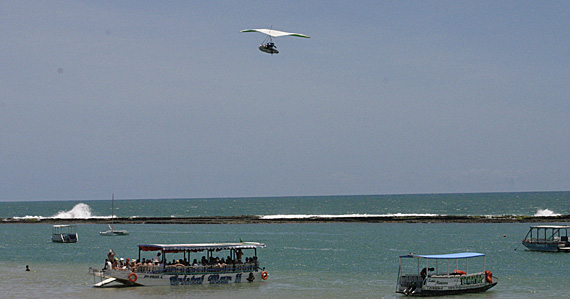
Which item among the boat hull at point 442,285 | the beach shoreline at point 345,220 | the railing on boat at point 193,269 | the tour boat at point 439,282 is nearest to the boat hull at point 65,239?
the beach shoreline at point 345,220

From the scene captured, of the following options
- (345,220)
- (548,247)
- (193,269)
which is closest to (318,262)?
(193,269)

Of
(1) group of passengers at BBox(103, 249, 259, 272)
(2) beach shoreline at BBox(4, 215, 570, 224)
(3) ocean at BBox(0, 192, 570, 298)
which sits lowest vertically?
(3) ocean at BBox(0, 192, 570, 298)

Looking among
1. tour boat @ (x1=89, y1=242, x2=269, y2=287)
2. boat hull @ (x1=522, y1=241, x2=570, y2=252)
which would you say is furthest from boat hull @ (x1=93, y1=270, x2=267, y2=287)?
boat hull @ (x1=522, y1=241, x2=570, y2=252)

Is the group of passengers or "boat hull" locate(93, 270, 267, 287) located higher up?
the group of passengers

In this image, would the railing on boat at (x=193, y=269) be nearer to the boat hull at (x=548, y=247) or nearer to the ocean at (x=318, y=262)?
the ocean at (x=318, y=262)

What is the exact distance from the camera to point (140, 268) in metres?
45.6

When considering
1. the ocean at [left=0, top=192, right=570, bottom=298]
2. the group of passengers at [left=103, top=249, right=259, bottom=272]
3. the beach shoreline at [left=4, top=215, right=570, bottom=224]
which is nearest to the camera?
the ocean at [left=0, top=192, right=570, bottom=298]

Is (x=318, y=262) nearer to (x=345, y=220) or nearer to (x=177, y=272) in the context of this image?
(x=177, y=272)

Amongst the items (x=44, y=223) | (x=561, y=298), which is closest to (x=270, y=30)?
(x=561, y=298)

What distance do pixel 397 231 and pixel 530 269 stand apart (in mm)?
52838

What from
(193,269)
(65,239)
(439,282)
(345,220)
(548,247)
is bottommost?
(439,282)

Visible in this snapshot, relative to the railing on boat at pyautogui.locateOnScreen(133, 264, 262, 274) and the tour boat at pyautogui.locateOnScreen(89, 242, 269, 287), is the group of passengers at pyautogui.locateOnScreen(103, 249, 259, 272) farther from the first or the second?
the railing on boat at pyautogui.locateOnScreen(133, 264, 262, 274)

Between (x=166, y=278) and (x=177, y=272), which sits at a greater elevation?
(x=177, y=272)

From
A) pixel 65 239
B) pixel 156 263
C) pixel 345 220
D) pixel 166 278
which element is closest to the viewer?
pixel 166 278
